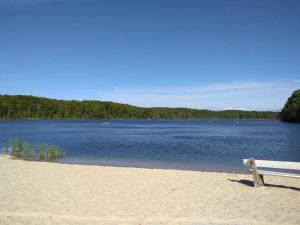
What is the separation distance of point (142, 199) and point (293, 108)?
114781 mm

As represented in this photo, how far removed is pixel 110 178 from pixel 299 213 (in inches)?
288

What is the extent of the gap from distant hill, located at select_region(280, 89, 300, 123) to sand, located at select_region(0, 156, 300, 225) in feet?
353

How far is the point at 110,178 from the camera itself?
13.2m

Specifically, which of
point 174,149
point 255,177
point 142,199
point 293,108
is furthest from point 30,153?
point 293,108

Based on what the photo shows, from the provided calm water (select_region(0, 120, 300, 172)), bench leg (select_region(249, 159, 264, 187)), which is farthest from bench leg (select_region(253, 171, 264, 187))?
calm water (select_region(0, 120, 300, 172))

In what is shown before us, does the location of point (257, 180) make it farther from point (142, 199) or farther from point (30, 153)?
point (30, 153)

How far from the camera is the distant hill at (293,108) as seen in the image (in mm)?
111731

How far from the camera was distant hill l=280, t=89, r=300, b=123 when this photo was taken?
11173 cm

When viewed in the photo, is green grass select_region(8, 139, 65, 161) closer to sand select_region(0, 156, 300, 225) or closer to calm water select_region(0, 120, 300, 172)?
calm water select_region(0, 120, 300, 172)

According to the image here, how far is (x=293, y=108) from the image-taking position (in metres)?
113

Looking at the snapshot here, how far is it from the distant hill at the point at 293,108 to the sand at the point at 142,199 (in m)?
108

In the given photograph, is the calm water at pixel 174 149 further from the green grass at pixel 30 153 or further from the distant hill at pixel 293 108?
the distant hill at pixel 293 108

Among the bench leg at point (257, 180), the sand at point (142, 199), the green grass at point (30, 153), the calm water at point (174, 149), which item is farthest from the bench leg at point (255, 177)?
the green grass at point (30, 153)

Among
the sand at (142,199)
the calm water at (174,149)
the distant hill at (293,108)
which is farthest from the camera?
the distant hill at (293,108)
